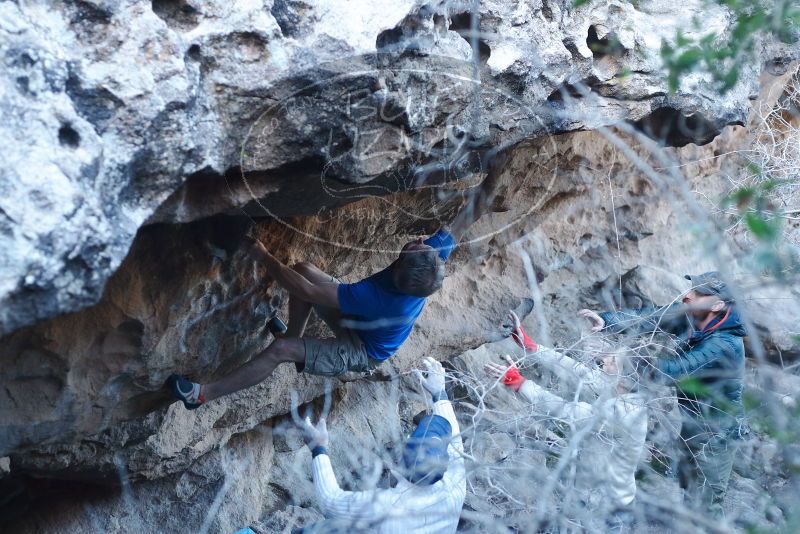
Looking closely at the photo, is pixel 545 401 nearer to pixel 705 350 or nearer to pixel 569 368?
pixel 569 368

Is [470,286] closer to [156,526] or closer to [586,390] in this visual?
[586,390]

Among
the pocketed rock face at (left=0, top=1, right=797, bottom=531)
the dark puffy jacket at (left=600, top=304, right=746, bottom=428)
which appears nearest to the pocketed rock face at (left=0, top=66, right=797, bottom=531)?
the pocketed rock face at (left=0, top=1, right=797, bottom=531)

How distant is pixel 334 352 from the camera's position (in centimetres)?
373

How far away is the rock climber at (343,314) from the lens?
3459 mm

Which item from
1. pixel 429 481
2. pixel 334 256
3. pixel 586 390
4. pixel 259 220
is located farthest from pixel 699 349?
pixel 259 220

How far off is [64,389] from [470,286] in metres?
2.57

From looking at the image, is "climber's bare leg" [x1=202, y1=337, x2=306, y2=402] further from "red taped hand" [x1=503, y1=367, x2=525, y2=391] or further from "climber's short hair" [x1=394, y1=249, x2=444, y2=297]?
"red taped hand" [x1=503, y1=367, x2=525, y2=391]

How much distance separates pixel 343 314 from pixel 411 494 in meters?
0.91

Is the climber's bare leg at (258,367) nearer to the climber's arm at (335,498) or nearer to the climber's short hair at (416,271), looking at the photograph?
the climber's arm at (335,498)

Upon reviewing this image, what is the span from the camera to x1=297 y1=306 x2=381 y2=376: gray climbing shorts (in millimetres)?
3676

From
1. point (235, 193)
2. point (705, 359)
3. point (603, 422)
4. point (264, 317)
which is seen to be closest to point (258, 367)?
point (264, 317)

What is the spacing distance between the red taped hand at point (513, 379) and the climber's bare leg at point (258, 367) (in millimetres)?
919

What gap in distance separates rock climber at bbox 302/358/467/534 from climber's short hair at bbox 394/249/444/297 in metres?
0.59

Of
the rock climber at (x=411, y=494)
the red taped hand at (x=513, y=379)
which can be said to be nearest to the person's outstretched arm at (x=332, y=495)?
the rock climber at (x=411, y=494)
